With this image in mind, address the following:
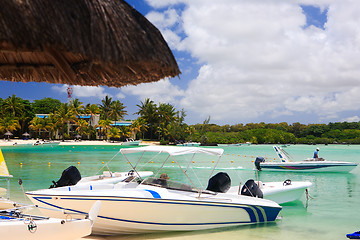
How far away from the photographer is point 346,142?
110500mm

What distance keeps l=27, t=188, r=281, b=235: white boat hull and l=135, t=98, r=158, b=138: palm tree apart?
69885mm

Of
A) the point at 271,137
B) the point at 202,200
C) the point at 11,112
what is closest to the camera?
the point at 202,200

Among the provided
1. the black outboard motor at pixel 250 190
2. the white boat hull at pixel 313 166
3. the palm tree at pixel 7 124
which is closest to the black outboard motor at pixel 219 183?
the black outboard motor at pixel 250 190

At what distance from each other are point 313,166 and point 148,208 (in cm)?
1738

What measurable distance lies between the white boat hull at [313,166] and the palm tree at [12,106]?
6037 centimetres

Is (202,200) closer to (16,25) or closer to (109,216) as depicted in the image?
(109,216)

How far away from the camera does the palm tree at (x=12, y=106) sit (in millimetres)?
68562

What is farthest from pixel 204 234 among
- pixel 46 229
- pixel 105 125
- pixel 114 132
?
pixel 114 132

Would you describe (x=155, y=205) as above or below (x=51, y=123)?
below

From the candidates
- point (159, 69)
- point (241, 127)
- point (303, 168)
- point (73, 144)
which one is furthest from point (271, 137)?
point (159, 69)

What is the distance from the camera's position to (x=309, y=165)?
22.4 meters

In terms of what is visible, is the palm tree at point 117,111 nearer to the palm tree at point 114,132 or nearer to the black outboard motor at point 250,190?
the palm tree at point 114,132

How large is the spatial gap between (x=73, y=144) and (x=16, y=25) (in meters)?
65.3

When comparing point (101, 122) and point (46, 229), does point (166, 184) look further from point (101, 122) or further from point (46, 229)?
point (101, 122)
